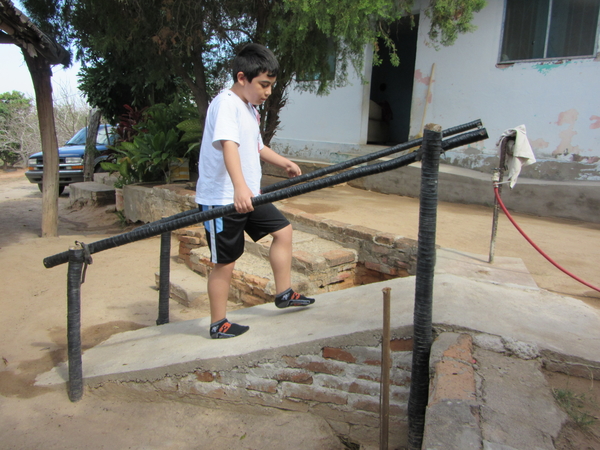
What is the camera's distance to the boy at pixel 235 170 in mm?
2318

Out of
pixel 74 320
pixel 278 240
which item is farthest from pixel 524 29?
pixel 74 320

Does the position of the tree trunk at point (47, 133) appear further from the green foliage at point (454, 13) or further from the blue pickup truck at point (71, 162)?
the green foliage at point (454, 13)

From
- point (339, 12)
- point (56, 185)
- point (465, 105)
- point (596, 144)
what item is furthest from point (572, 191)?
point (56, 185)

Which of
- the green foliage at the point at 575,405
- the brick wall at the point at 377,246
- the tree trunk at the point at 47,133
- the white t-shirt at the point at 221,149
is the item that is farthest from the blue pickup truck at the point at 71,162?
the green foliage at the point at 575,405

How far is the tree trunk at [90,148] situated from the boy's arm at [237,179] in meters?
10.8

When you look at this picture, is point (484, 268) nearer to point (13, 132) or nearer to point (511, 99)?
point (511, 99)

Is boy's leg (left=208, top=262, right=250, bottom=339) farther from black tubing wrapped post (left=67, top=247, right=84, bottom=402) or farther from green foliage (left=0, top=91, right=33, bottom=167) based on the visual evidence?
green foliage (left=0, top=91, right=33, bottom=167)

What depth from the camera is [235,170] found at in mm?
2207

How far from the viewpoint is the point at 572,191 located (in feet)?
20.3

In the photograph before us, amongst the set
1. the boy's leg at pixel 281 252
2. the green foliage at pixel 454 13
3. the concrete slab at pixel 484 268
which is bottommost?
the concrete slab at pixel 484 268

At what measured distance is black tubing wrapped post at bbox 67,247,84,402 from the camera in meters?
2.31

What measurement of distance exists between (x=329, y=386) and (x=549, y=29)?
22.6 ft

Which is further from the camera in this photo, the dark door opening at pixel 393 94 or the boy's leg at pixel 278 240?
the dark door opening at pixel 393 94

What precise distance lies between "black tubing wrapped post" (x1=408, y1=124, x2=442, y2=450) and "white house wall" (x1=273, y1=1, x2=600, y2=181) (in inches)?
233
